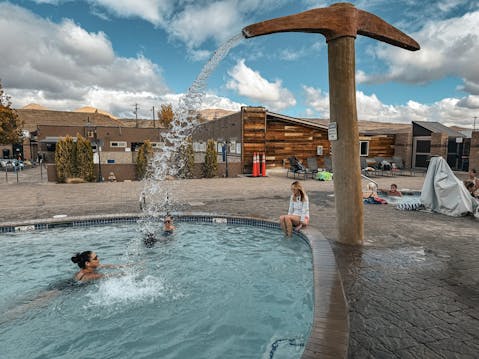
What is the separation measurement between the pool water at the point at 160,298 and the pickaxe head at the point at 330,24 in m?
4.29

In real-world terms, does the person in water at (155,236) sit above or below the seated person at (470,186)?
below

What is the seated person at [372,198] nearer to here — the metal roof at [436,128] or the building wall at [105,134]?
the metal roof at [436,128]

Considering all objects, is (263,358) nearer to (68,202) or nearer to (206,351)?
(206,351)

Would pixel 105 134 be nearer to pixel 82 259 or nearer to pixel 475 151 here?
pixel 82 259

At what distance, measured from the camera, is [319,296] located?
3758mm

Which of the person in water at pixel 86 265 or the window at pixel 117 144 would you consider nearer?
the person in water at pixel 86 265

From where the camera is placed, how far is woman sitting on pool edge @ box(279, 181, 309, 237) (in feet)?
24.1

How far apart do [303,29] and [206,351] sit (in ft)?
17.8

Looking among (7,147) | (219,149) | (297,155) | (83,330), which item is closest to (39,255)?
(83,330)

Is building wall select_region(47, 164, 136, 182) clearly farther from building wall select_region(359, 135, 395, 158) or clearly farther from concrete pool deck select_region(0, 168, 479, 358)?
building wall select_region(359, 135, 395, 158)

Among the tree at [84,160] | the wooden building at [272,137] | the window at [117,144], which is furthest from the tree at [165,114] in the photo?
the tree at [84,160]

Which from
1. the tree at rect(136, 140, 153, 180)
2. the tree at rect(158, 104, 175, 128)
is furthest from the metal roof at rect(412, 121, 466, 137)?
the tree at rect(158, 104, 175, 128)

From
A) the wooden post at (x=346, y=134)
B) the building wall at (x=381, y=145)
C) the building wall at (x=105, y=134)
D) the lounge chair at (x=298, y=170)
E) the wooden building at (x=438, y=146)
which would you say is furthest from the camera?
the building wall at (x=105, y=134)

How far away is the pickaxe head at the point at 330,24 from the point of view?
18.0 feet
